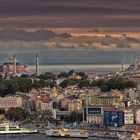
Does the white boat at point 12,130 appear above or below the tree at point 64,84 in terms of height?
below

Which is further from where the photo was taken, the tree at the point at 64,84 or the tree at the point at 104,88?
the tree at the point at 64,84

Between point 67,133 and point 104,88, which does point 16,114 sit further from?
point 104,88

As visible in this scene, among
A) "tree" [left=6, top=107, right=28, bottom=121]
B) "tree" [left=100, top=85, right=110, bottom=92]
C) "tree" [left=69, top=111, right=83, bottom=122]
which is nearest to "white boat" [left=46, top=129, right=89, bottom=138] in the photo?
"tree" [left=69, top=111, right=83, bottom=122]

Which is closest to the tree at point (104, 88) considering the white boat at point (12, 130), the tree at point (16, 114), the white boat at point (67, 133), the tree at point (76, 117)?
the tree at point (16, 114)

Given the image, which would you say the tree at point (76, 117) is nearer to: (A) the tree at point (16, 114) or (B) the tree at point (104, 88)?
(A) the tree at point (16, 114)

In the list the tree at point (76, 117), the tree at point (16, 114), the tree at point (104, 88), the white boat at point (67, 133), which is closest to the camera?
the white boat at point (67, 133)

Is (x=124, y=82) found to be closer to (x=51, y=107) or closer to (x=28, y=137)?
(x=51, y=107)

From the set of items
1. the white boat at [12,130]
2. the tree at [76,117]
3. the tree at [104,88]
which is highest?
the tree at [104,88]

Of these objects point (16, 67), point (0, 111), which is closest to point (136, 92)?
point (0, 111)

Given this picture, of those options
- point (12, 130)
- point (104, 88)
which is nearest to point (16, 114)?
point (12, 130)
